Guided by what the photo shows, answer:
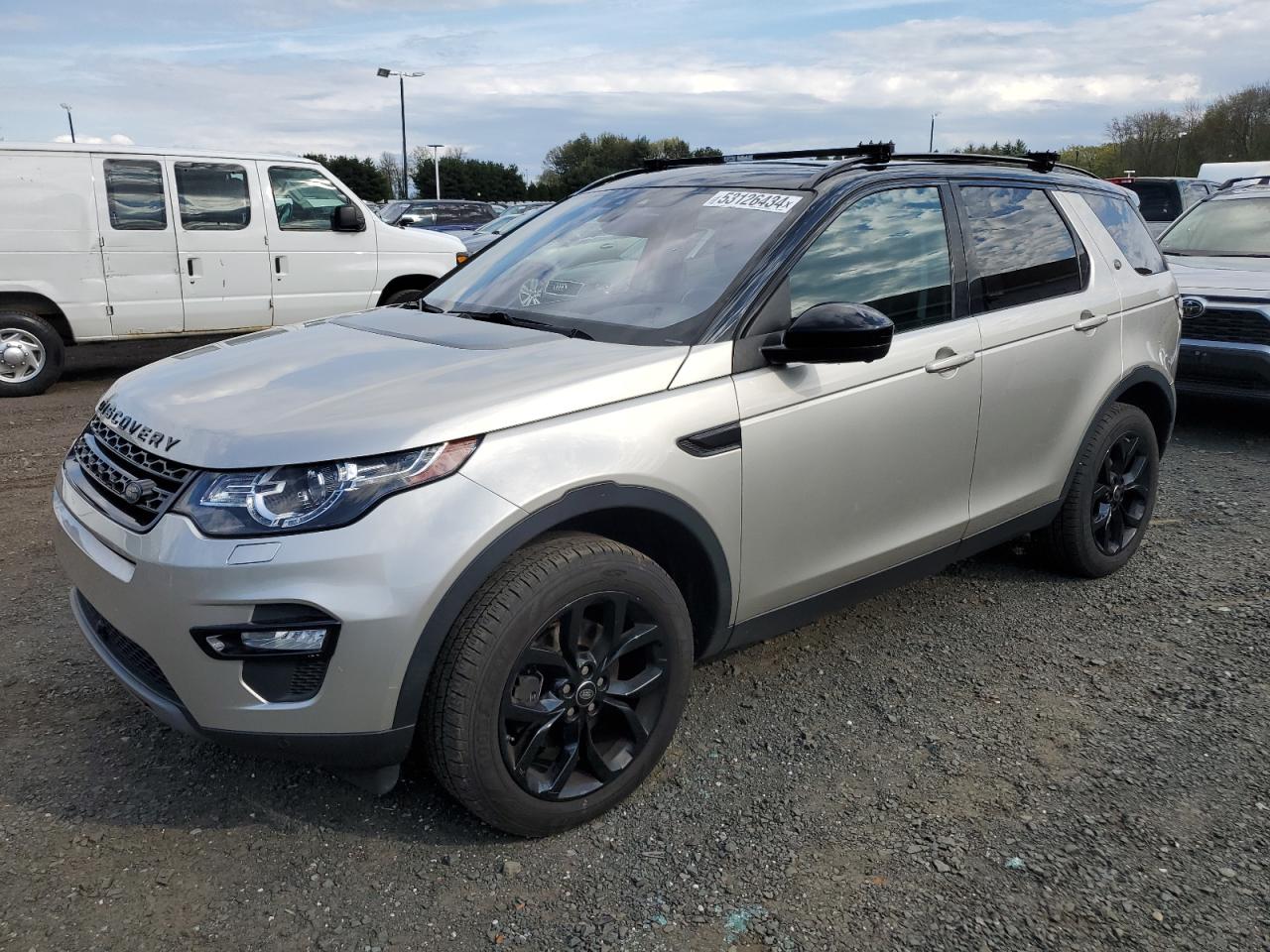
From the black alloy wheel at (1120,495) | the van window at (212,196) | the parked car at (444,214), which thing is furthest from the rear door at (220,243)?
the parked car at (444,214)

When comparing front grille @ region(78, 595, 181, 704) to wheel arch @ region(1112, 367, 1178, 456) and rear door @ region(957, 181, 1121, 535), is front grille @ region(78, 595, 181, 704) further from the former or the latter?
wheel arch @ region(1112, 367, 1178, 456)

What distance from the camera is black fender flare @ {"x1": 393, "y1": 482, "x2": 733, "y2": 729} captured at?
2.37 m

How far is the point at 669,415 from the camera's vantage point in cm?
276

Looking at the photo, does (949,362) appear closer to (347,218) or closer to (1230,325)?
(1230,325)

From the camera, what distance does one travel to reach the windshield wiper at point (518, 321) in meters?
3.09

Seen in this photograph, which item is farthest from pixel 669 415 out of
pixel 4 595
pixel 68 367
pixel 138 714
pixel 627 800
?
pixel 68 367

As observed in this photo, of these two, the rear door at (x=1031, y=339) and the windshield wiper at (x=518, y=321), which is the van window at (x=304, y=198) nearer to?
the windshield wiper at (x=518, y=321)

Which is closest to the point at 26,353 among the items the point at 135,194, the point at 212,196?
the point at 135,194

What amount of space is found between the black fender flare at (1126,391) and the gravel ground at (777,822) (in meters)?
0.66

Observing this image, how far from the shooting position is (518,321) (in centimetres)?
332

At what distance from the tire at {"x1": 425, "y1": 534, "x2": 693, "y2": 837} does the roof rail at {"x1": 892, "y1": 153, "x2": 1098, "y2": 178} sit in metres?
2.14

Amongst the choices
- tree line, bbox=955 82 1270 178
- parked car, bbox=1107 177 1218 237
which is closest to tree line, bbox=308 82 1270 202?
tree line, bbox=955 82 1270 178

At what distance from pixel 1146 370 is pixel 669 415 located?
2708mm

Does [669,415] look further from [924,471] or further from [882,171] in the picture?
[882,171]
